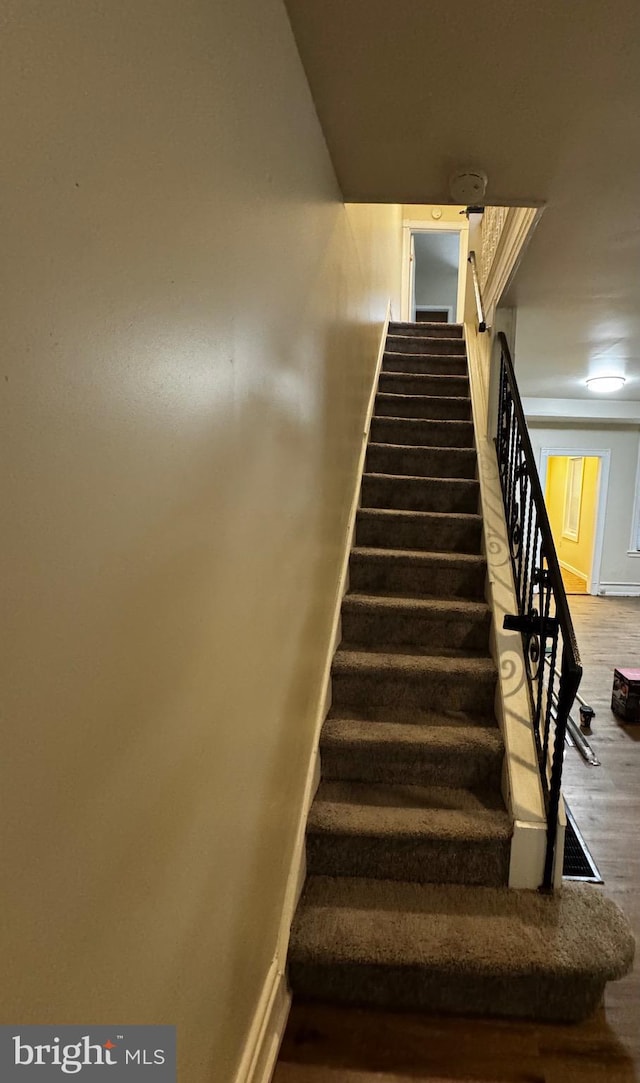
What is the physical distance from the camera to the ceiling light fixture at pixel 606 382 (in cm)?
495

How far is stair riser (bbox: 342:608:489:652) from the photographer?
2334 mm

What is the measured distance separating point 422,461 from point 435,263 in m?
5.65

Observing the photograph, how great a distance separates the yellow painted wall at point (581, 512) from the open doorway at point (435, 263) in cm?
287

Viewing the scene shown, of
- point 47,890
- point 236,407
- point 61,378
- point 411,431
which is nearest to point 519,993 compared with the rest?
point 47,890

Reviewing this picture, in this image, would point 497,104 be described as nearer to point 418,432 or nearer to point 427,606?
point 427,606

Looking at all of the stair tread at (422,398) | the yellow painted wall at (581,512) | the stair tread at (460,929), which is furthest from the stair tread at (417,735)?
the yellow painted wall at (581,512)

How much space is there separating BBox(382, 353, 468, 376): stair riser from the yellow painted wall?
3.46m

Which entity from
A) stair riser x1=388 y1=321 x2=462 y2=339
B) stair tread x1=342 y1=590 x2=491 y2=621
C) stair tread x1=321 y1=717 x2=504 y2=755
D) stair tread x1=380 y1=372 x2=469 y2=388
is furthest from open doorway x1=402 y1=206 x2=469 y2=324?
stair tread x1=321 y1=717 x2=504 y2=755

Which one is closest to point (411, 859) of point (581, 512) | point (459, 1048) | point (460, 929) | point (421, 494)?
point (460, 929)

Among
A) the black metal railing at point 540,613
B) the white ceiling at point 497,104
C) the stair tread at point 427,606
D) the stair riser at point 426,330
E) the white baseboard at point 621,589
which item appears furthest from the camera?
the white baseboard at point 621,589

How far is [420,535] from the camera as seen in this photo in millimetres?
2826

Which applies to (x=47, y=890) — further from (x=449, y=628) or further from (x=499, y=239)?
(x=499, y=239)

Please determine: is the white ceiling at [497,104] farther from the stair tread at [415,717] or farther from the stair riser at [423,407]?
the stair tread at [415,717]

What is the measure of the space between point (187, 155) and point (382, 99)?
108 centimetres
